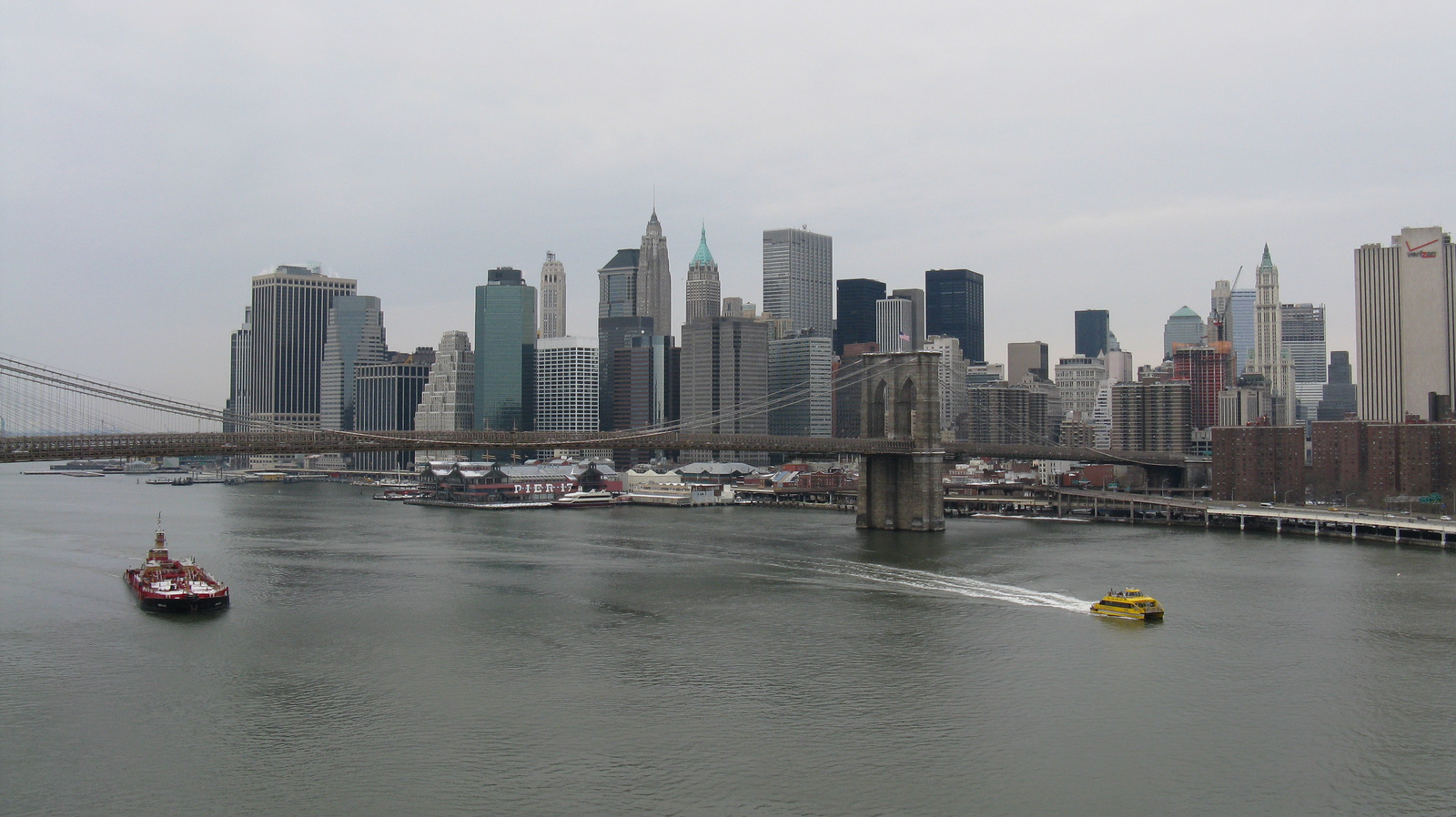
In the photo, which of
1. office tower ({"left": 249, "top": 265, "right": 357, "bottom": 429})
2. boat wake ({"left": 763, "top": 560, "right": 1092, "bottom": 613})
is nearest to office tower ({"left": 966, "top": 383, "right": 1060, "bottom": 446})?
boat wake ({"left": 763, "top": 560, "right": 1092, "bottom": 613})

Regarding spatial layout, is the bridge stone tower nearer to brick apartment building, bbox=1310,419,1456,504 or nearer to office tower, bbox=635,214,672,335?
brick apartment building, bbox=1310,419,1456,504

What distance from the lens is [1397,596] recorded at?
27.0 meters

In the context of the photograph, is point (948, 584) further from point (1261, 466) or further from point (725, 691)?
point (1261, 466)

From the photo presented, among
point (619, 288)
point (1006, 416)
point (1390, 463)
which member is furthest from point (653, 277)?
point (1390, 463)

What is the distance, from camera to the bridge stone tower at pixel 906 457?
4394 cm

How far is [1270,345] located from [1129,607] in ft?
512

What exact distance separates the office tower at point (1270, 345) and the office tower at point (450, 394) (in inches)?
3660

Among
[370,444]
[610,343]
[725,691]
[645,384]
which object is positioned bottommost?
[725,691]

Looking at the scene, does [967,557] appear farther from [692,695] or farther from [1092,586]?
[692,695]

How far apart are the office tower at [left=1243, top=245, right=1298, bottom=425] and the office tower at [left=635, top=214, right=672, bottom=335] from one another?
7871cm

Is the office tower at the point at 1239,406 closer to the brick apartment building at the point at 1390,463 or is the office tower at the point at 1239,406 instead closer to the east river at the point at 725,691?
the brick apartment building at the point at 1390,463

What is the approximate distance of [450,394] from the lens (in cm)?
12381

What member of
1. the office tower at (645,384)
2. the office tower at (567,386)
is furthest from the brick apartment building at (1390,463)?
the office tower at (567,386)

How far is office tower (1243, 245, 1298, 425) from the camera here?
15275 cm
